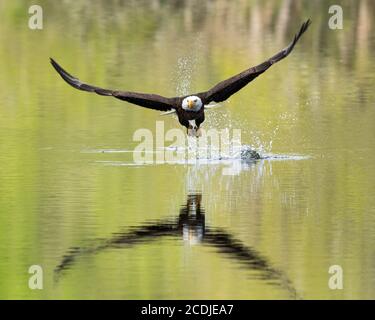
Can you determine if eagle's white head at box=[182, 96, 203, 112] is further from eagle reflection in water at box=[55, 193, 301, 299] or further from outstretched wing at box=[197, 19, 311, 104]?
eagle reflection in water at box=[55, 193, 301, 299]

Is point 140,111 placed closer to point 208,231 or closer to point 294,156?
point 294,156

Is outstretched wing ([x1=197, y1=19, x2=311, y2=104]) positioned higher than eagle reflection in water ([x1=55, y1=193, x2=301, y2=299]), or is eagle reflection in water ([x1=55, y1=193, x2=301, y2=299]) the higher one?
outstretched wing ([x1=197, y1=19, x2=311, y2=104])

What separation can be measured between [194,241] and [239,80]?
4.47m

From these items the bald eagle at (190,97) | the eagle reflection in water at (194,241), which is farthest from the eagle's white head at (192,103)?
the eagle reflection in water at (194,241)

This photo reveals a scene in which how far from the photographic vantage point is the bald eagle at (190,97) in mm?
22516

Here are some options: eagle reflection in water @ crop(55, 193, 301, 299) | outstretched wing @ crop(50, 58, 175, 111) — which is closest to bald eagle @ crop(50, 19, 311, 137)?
outstretched wing @ crop(50, 58, 175, 111)

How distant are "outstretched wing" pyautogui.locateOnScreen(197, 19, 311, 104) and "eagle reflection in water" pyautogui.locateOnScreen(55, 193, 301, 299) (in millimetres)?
2735

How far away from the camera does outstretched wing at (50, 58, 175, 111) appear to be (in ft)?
73.8

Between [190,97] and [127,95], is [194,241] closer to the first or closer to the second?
[127,95]

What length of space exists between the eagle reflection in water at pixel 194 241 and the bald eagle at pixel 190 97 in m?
2.77

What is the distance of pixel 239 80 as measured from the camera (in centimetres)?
2261

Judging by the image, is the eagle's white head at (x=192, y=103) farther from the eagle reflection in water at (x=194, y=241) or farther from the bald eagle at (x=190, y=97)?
the eagle reflection in water at (x=194, y=241)

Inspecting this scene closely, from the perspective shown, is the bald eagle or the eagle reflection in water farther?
the bald eagle
